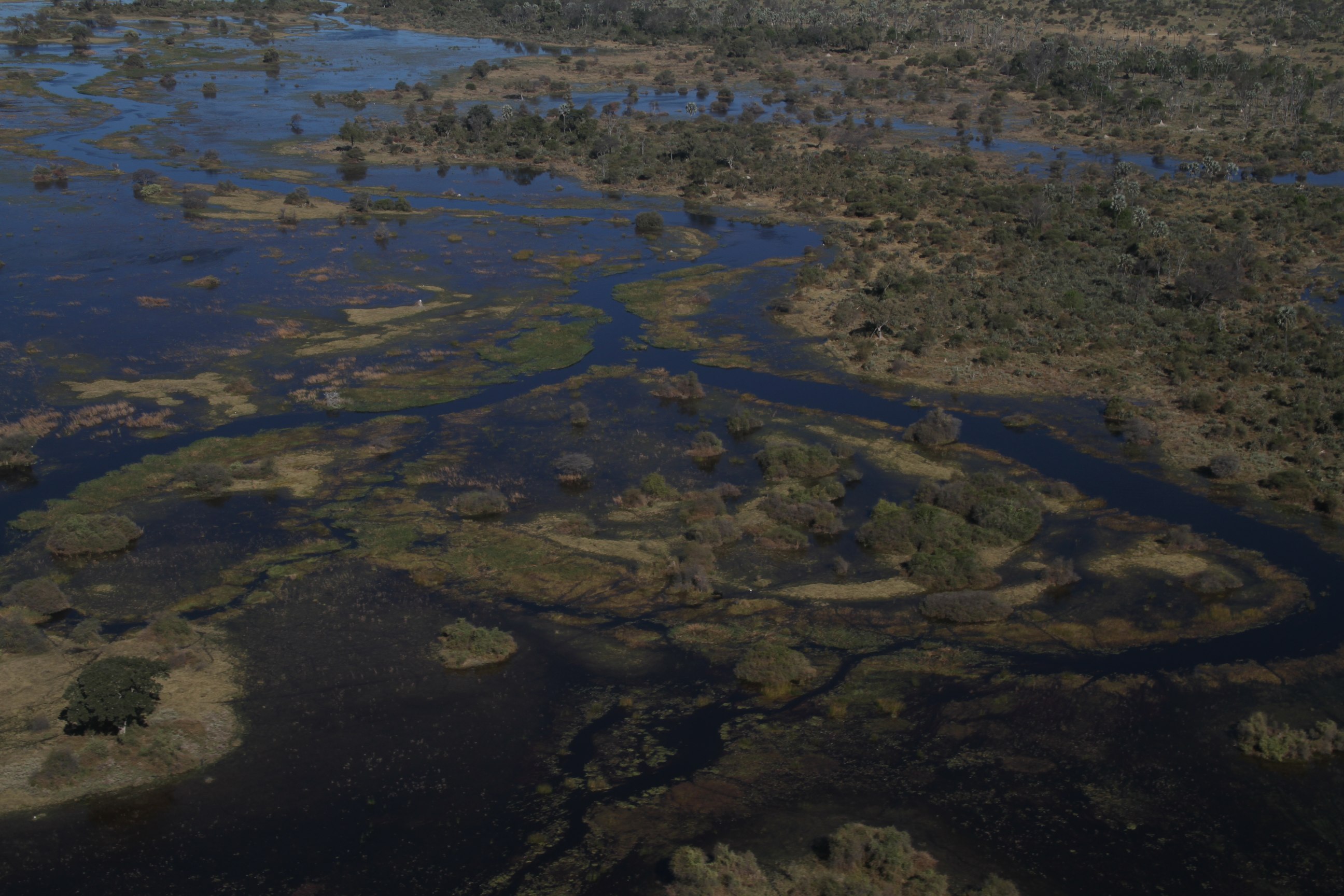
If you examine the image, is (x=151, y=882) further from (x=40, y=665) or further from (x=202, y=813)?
(x=40, y=665)

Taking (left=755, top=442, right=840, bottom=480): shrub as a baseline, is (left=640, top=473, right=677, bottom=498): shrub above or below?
below

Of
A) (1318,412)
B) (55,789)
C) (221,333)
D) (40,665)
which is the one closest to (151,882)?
(55,789)

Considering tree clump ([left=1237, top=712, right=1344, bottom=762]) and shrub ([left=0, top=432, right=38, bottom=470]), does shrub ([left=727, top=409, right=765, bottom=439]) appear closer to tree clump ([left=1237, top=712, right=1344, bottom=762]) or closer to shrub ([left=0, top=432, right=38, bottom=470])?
tree clump ([left=1237, top=712, right=1344, bottom=762])

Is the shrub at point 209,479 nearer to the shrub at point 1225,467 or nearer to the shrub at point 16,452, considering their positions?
the shrub at point 16,452

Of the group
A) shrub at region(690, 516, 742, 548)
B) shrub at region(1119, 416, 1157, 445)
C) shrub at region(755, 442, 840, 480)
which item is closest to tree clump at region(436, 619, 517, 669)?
shrub at region(690, 516, 742, 548)

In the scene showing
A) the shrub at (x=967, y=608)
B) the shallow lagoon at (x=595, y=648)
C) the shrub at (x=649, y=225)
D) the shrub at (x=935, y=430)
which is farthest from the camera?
the shrub at (x=649, y=225)

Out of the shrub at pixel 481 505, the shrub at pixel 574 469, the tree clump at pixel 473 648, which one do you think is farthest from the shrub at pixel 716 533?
the tree clump at pixel 473 648

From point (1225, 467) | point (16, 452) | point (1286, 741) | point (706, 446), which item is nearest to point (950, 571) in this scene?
point (1286, 741)

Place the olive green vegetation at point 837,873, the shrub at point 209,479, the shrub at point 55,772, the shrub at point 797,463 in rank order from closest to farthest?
1. the olive green vegetation at point 837,873
2. the shrub at point 55,772
3. the shrub at point 209,479
4. the shrub at point 797,463
